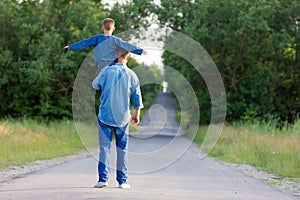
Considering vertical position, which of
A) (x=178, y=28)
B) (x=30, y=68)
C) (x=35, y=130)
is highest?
(x=178, y=28)

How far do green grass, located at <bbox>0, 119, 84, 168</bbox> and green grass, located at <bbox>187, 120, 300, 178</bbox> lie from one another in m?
4.89

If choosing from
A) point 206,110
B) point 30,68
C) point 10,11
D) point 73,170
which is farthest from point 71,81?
point 73,170

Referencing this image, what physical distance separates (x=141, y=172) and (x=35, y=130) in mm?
11931

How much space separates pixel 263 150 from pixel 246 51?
14790mm

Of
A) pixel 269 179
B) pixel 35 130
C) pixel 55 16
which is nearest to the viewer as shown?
pixel 269 179

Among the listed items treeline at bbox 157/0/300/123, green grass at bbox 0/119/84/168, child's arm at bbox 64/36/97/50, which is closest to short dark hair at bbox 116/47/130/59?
child's arm at bbox 64/36/97/50

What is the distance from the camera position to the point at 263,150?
54.1 feet

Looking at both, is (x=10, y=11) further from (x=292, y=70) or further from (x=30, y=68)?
(x=292, y=70)

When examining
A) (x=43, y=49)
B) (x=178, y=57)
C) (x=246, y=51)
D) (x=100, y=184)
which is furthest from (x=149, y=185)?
(x=246, y=51)

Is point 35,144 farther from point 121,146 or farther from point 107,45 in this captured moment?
point 107,45

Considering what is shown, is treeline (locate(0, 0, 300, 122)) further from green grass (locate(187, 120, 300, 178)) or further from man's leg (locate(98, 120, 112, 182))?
man's leg (locate(98, 120, 112, 182))

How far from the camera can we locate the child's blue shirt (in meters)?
8.80

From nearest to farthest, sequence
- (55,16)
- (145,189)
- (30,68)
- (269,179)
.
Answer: (145,189) → (269,179) → (30,68) → (55,16)

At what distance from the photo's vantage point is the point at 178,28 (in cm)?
3188
